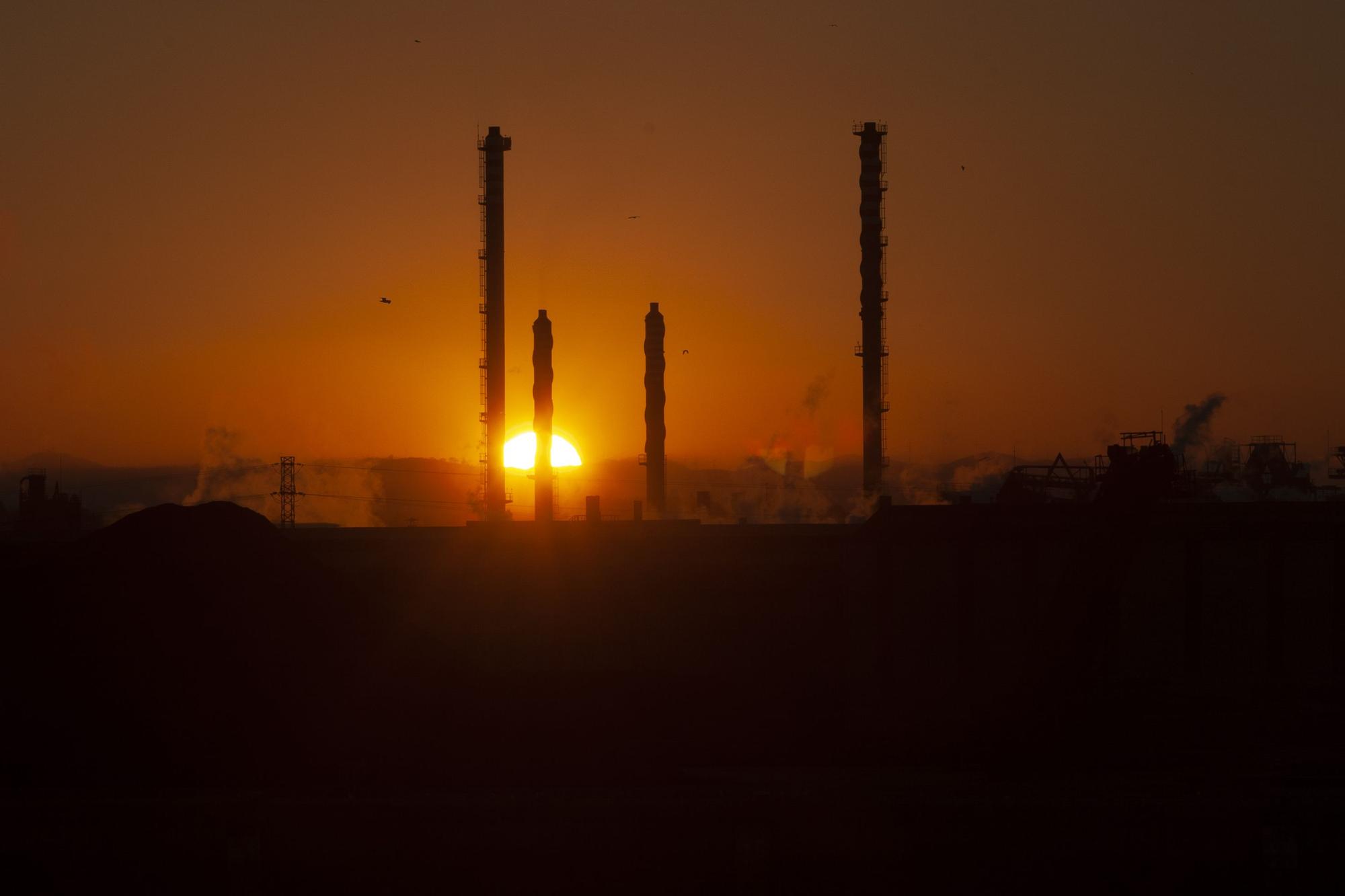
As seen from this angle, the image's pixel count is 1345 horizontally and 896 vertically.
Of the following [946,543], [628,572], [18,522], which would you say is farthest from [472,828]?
[18,522]

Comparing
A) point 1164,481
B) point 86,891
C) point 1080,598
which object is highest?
point 1164,481

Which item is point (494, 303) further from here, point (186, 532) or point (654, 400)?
point (186, 532)

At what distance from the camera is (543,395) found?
44.1 meters

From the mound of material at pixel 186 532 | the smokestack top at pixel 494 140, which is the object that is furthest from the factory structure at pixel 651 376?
the mound of material at pixel 186 532

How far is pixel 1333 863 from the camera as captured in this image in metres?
8.93

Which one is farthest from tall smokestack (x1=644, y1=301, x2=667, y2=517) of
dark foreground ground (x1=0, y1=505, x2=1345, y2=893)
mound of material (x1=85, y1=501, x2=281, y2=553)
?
mound of material (x1=85, y1=501, x2=281, y2=553)

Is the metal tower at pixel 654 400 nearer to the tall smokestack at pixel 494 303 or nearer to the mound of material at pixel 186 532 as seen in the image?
the tall smokestack at pixel 494 303

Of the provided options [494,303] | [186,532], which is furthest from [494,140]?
[186,532]

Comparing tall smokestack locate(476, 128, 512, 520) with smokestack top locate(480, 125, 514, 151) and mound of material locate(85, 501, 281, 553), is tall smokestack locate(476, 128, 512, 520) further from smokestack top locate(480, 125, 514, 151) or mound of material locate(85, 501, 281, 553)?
mound of material locate(85, 501, 281, 553)

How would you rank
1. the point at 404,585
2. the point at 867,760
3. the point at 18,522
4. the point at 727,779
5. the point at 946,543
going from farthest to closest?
the point at 18,522 < the point at 404,585 < the point at 946,543 < the point at 867,760 < the point at 727,779

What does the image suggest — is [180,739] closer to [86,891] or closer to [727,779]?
[86,891]

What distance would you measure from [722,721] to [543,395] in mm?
30276

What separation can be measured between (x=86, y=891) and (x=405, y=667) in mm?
5861

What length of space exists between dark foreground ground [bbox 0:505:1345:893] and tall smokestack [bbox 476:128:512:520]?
57.4 feet
